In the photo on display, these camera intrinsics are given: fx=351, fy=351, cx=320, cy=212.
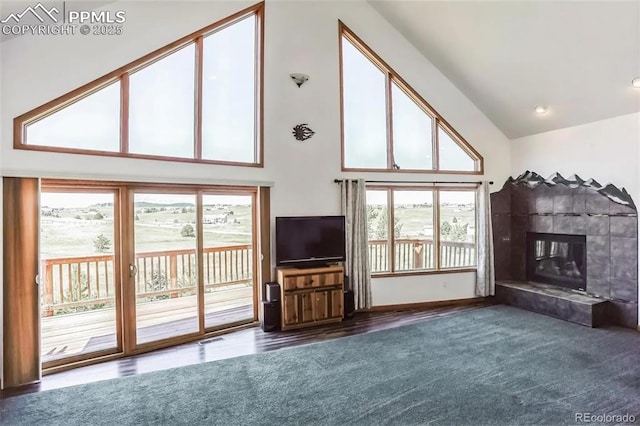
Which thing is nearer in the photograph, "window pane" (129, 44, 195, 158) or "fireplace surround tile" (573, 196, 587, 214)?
"window pane" (129, 44, 195, 158)

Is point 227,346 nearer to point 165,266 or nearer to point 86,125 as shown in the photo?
point 165,266

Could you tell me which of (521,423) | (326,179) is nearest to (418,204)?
(326,179)

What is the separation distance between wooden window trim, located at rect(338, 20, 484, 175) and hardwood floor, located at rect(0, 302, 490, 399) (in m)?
2.39

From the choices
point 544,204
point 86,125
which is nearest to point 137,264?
point 86,125

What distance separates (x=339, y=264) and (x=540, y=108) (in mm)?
4034

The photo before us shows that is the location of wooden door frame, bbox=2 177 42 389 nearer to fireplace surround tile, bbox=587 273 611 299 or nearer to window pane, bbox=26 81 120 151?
window pane, bbox=26 81 120 151

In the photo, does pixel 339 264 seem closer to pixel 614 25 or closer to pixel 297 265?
pixel 297 265

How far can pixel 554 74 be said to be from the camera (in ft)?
16.4

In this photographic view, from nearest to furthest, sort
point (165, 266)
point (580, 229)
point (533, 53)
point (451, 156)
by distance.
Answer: point (165, 266), point (533, 53), point (580, 229), point (451, 156)

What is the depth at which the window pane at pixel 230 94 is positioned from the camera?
4797mm

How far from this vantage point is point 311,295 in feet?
16.8

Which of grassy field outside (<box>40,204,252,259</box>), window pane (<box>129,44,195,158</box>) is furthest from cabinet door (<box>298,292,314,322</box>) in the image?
window pane (<box>129,44,195,158</box>)

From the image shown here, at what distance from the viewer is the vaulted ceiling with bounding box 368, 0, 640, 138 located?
4.12 meters

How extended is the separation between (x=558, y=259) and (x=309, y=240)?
4.27 meters
